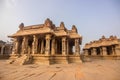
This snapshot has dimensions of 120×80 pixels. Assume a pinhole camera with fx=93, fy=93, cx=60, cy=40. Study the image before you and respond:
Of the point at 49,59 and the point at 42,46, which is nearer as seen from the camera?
the point at 49,59

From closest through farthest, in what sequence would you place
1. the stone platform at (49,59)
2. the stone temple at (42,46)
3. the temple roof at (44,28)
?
the stone platform at (49,59) → the stone temple at (42,46) → the temple roof at (44,28)

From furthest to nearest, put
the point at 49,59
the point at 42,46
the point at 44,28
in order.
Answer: the point at 42,46 → the point at 44,28 → the point at 49,59

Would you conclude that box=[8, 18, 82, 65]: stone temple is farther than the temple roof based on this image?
No

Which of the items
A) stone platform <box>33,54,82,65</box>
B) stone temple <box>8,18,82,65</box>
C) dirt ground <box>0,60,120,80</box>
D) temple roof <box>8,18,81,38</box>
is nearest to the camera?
dirt ground <box>0,60,120,80</box>

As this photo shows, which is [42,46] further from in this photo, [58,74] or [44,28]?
[58,74]

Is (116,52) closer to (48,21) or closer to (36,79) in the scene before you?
(48,21)

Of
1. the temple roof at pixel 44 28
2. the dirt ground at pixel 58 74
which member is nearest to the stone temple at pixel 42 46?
the temple roof at pixel 44 28

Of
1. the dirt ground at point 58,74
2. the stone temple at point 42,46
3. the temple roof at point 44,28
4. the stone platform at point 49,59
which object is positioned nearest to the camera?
the dirt ground at point 58,74

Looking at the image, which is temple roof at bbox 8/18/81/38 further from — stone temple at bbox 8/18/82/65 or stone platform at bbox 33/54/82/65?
stone platform at bbox 33/54/82/65

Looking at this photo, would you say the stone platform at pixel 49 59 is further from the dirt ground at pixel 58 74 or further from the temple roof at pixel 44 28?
the dirt ground at pixel 58 74

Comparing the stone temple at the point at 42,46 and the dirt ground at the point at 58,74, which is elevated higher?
the stone temple at the point at 42,46

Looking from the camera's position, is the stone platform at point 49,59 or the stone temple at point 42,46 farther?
the stone temple at point 42,46

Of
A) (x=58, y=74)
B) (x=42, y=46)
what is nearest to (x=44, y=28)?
(x=42, y=46)

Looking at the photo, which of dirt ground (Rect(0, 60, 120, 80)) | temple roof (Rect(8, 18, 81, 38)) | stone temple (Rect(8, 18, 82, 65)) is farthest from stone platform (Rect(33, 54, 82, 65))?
dirt ground (Rect(0, 60, 120, 80))
